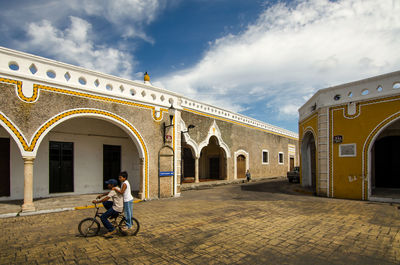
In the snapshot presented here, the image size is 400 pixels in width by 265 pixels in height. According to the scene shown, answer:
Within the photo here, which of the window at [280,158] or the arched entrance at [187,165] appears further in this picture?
the window at [280,158]

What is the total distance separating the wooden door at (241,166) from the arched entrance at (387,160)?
8.80m

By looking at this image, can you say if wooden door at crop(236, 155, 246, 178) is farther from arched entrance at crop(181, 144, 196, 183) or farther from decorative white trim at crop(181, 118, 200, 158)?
decorative white trim at crop(181, 118, 200, 158)

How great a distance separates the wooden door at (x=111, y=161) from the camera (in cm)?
1132

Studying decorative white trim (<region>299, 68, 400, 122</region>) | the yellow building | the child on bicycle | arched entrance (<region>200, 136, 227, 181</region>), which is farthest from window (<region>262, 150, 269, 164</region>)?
the child on bicycle

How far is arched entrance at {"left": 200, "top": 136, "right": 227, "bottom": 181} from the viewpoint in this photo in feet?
59.7

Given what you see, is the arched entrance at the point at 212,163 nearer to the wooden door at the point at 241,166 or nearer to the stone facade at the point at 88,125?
the wooden door at the point at 241,166

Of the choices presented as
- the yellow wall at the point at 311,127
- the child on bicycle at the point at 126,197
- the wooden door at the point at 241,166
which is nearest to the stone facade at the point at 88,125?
the child on bicycle at the point at 126,197

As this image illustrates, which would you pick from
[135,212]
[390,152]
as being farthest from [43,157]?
[390,152]

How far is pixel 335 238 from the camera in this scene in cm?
509

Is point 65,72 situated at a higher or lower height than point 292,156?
higher

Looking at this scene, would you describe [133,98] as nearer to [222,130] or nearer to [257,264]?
[257,264]

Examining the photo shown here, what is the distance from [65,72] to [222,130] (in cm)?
1143

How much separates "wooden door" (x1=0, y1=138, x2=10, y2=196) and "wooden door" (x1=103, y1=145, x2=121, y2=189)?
11.7 feet

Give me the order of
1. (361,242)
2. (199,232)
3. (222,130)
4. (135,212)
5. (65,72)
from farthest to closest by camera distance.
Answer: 1. (222,130)
2. (65,72)
3. (135,212)
4. (199,232)
5. (361,242)
